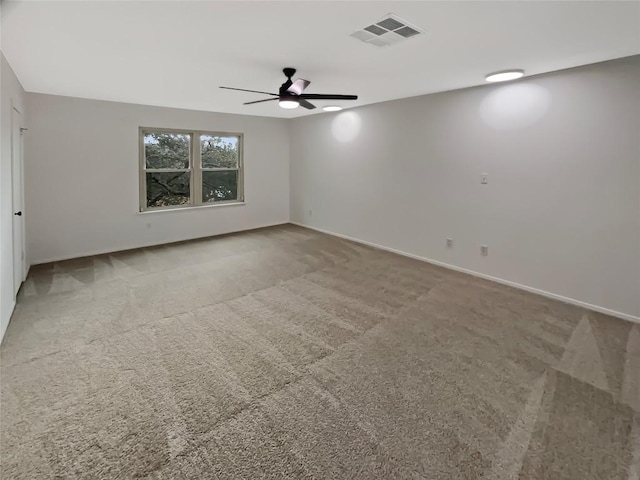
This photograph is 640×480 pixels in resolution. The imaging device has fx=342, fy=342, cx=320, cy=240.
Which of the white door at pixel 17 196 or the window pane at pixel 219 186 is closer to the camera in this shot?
Result: the white door at pixel 17 196

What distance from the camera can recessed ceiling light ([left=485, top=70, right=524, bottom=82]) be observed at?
358 centimetres

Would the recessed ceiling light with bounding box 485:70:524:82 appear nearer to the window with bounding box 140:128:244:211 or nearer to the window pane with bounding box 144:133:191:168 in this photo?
the window with bounding box 140:128:244:211

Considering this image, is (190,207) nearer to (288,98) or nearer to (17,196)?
(17,196)

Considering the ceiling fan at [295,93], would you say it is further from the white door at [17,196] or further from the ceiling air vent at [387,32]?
the white door at [17,196]

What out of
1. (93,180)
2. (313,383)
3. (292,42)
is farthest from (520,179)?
(93,180)

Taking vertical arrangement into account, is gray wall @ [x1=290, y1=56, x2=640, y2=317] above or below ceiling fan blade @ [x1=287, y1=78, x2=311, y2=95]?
below

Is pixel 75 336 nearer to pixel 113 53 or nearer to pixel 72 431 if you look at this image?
pixel 72 431

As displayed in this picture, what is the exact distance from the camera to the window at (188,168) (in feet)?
19.6

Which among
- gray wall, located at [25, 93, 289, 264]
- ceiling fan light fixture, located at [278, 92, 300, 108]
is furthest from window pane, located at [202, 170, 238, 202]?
ceiling fan light fixture, located at [278, 92, 300, 108]

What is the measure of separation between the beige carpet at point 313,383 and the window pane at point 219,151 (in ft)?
10.6

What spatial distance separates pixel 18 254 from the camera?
3.93m

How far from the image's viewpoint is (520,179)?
4.11 metres

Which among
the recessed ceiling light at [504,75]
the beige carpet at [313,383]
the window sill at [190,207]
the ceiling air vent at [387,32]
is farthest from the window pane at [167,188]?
Answer: the recessed ceiling light at [504,75]

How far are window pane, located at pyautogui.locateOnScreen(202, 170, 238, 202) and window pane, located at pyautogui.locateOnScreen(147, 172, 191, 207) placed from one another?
0.36 m
